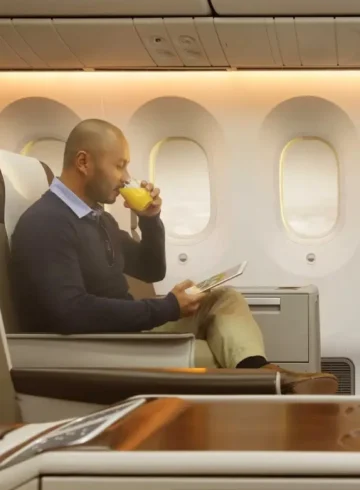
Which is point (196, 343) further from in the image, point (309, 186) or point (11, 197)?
point (309, 186)

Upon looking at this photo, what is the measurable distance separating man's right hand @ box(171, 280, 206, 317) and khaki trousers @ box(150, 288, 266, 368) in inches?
2.6

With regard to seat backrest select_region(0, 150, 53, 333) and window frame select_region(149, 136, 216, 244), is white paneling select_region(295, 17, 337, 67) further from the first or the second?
seat backrest select_region(0, 150, 53, 333)

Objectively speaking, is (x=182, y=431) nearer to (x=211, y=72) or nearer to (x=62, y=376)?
(x=62, y=376)

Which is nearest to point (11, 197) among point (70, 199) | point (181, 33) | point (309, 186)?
point (70, 199)

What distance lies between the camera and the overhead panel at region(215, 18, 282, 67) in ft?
9.02

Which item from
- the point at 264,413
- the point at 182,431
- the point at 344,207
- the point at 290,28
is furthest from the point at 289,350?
the point at 182,431

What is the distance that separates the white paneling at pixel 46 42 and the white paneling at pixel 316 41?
91cm

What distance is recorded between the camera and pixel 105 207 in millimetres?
2236

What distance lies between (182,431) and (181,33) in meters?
2.40

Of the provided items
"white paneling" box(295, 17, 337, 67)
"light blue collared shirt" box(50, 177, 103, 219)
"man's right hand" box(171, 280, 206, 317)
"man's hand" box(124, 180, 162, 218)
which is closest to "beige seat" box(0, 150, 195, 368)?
"light blue collared shirt" box(50, 177, 103, 219)

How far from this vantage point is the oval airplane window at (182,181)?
3.56 metres

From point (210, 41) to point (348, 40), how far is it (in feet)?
1.71

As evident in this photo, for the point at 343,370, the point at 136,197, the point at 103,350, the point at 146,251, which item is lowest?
the point at 343,370

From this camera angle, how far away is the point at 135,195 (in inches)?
100
